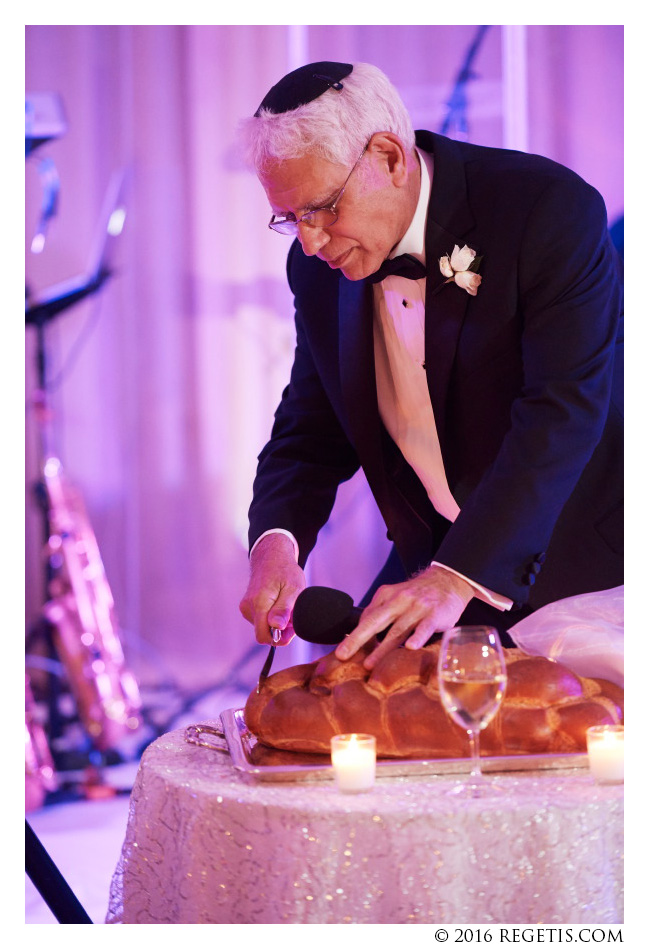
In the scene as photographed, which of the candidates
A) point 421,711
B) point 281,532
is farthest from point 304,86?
point 421,711

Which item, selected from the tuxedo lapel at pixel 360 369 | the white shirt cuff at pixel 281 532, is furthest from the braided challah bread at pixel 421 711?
the tuxedo lapel at pixel 360 369

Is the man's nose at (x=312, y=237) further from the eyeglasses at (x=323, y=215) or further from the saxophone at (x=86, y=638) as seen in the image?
the saxophone at (x=86, y=638)

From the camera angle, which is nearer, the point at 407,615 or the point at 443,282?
the point at 407,615

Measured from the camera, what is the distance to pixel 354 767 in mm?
1290

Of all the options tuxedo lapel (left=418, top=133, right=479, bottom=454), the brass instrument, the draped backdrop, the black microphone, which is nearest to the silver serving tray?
the black microphone

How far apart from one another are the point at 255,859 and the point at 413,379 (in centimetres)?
116

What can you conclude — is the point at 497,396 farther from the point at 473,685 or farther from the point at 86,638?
the point at 86,638

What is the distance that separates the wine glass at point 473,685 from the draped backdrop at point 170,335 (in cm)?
341

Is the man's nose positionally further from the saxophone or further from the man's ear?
the saxophone

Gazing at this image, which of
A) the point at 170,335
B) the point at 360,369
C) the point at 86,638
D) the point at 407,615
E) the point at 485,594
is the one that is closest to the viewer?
the point at 407,615

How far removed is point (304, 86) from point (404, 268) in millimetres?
390

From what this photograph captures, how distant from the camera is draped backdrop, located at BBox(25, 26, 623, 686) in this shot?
4.77 m

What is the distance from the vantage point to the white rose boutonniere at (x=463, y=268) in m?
2.01
